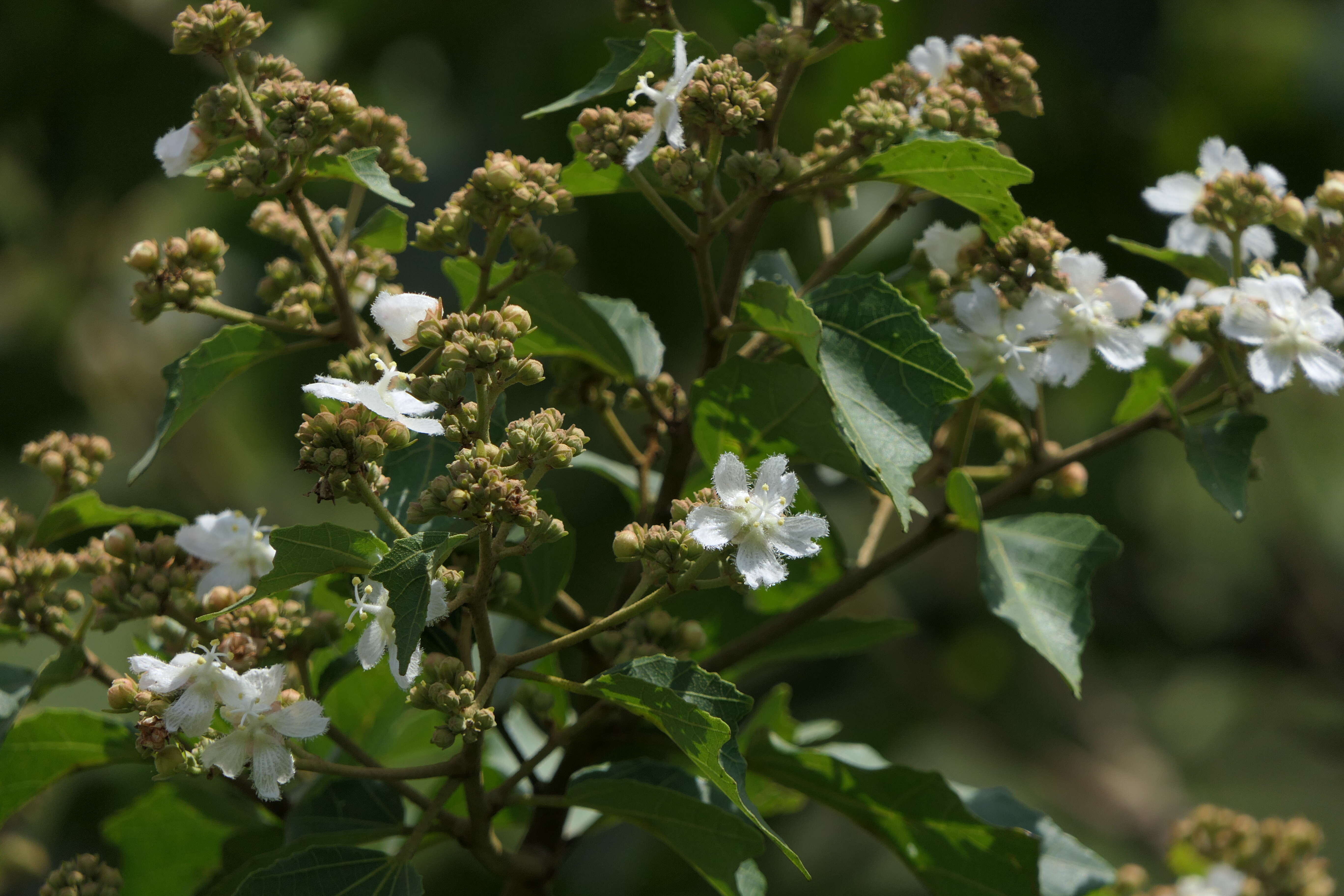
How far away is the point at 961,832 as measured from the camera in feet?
5.99

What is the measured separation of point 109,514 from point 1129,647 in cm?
454

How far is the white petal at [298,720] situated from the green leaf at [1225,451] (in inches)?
48.0

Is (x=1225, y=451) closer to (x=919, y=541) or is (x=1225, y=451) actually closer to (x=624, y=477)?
(x=919, y=541)

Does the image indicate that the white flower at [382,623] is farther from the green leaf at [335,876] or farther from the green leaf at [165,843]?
the green leaf at [165,843]

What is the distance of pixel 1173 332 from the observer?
1951 mm

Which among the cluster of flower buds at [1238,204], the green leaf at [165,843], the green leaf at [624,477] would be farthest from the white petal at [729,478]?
the green leaf at [165,843]

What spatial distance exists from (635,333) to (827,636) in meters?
0.58

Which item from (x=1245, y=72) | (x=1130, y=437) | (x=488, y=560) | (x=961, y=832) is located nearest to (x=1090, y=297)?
(x=1130, y=437)

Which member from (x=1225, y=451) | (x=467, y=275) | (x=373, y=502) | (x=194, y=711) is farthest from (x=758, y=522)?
(x=1225, y=451)

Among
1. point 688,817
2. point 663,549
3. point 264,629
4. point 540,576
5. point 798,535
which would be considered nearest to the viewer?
point 663,549

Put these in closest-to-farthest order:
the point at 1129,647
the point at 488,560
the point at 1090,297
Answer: the point at 488,560 → the point at 1090,297 → the point at 1129,647

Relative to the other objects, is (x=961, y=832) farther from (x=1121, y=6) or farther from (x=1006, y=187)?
(x=1121, y=6)

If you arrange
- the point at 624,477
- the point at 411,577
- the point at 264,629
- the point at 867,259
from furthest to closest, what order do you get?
1. the point at 867,259
2. the point at 624,477
3. the point at 264,629
4. the point at 411,577

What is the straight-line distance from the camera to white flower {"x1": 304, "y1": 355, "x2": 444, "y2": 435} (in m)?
1.34
